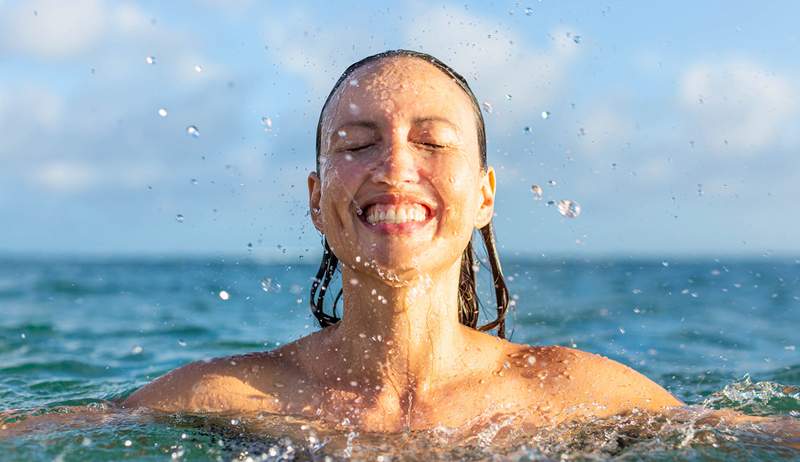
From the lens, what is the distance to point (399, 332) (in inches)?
130

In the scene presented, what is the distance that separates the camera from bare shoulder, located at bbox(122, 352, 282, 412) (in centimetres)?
345

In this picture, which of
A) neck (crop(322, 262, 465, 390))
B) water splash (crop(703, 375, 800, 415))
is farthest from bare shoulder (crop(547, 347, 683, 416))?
water splash (crop(703, 375, 800, 415))

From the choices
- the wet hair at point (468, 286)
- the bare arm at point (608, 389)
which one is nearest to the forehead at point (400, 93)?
the wet hair at point (468, 286)

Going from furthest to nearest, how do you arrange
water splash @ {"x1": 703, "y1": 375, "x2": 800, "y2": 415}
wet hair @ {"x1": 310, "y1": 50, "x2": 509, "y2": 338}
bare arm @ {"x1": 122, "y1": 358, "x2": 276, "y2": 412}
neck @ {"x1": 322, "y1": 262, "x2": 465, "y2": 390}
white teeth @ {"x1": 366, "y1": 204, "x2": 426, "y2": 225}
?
water splash @ {"x1": 703, "y1": 375, "x2": 800, "y2": 415} < wet hair @ {"x1": 310, "y1": 50, "x2": 509, "y2": 338} < bare arm @ {"x1": 122, "y1": 358, "x2": 276, "y2": 412} < neck @ {"x1": 322, "y1": 262, "x2": 465, "y2": 390} < white teeth @ {"x1": 366, "y1": 204, "x2": 426, "y2": 225}

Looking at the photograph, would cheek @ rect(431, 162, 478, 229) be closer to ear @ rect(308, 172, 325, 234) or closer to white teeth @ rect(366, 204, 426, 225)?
white teeth @ rect(366, 204, 426, 225)

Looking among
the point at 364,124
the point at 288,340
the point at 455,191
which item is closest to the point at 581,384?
the point at 455,191

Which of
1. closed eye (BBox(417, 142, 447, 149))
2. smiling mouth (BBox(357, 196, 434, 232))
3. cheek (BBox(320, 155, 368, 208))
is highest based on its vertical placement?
closed eye (BBox(417, 142, 447, 149))

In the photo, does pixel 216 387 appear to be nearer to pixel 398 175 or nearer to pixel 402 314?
pixel 402 314

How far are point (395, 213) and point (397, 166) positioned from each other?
0.56 ft

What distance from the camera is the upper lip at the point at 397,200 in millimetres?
3004

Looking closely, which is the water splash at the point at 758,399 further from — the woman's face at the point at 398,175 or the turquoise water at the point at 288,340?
the woman's face at the point at 398,175

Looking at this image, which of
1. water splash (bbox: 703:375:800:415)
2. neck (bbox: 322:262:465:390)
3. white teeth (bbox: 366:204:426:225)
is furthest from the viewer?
water splash (bbox: 703:375:800:415)

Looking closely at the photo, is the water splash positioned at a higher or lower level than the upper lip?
lower

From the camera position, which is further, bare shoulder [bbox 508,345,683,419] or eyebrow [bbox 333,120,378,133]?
bare shoulder [bbox 508,345,683,419]
